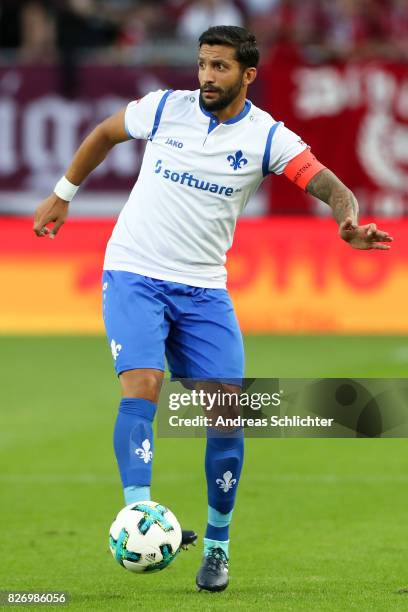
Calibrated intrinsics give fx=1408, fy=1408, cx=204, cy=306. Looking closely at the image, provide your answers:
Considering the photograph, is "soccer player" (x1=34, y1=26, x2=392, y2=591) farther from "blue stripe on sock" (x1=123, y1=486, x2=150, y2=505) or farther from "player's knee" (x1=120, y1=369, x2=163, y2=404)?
"blue stripe on sock" (x1=123, y1=486, x2=150, y2=505)

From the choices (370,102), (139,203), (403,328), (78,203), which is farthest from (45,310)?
(139,203)

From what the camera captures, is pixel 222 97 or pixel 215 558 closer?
pixel 222 97

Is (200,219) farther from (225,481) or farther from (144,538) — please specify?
(144,538)

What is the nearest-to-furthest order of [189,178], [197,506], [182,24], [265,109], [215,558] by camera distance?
[189,178]
[215,558]
[197,506]
[265,109]
[182,24]

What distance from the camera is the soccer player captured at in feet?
21.0

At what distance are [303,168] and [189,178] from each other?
53 centimetres

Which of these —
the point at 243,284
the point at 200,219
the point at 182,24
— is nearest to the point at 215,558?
the point at 200,219

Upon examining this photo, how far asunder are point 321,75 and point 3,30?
5.11m

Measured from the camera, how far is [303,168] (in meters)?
6.43

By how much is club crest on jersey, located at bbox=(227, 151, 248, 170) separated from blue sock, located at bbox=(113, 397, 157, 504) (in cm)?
118

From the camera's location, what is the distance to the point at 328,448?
36.9ft

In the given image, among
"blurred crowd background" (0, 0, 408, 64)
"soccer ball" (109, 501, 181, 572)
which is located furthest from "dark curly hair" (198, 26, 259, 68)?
"blurred crowd background" (0, 0, 408, 64)

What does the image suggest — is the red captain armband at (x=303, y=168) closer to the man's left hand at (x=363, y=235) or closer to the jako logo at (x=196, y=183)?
the jako logo at (x=196, y=183)

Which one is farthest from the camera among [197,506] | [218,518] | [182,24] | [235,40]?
[182,24]
